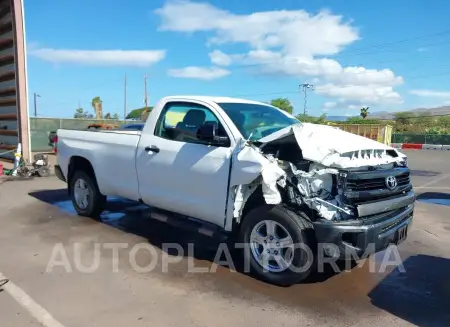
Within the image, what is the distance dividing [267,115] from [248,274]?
2.05 m

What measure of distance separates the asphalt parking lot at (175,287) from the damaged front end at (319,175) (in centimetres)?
82

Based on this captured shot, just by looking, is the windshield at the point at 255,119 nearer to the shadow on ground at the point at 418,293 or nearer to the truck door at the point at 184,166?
the truck door at the point at 184,166

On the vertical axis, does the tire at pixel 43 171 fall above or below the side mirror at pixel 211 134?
below

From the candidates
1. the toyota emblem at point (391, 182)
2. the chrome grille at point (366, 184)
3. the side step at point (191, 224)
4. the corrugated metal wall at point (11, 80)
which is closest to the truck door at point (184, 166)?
the side step at point (191, 224)

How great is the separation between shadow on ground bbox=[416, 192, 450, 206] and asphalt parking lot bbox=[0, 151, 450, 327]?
3.04 m

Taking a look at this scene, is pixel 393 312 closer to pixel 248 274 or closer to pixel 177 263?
pixel 248 274

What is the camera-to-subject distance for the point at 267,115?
5.28 meters

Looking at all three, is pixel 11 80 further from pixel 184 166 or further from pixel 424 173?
pixel 424 173

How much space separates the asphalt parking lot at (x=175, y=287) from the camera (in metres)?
3.51

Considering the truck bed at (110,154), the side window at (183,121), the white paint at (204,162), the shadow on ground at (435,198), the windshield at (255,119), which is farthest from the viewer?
the shadow on ground at (435,198)

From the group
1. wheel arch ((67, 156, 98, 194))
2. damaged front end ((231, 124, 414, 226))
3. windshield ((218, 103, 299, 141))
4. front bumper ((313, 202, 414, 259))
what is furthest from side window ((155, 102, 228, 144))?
wheel arch ((67, 156, 98, 194))

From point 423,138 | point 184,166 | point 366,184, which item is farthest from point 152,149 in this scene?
point 423,138

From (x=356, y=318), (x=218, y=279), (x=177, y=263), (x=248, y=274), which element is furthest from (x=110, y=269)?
(x=356, y=318)

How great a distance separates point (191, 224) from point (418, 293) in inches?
102
